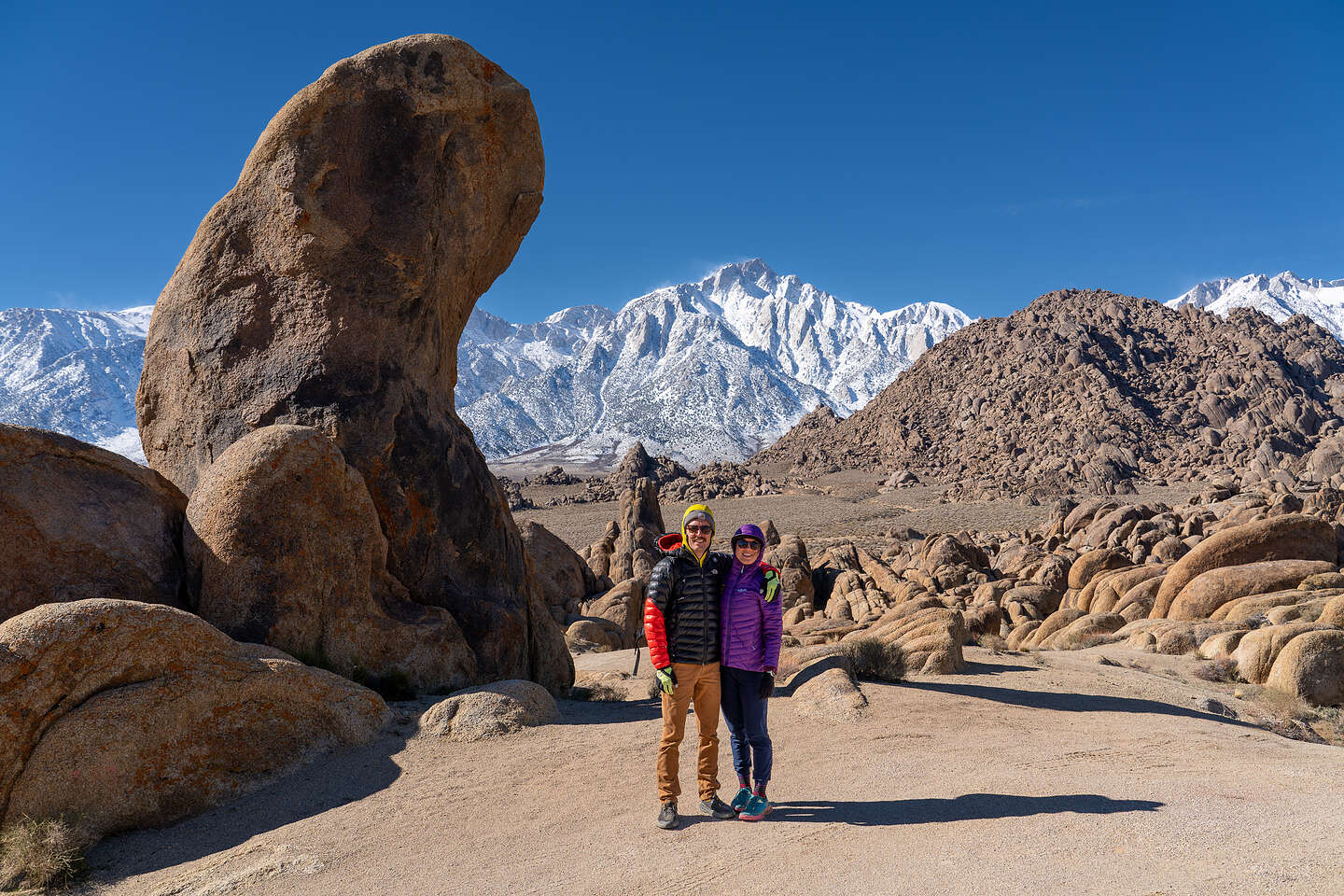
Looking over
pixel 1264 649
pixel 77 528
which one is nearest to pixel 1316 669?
pixel 1264 649

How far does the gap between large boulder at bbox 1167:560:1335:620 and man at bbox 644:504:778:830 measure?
13266mm

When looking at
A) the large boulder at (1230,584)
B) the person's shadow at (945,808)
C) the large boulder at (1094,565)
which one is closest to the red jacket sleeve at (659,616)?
the person's shadow at (945,808)

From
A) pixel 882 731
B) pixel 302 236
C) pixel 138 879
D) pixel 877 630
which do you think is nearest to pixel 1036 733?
pixel 882 731

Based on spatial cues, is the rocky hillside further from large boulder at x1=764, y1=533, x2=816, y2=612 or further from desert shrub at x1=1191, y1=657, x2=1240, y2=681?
desert shrub at x1=1191, y1=657, x2=1240, y2=681

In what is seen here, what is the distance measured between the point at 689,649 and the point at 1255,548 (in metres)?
16.6

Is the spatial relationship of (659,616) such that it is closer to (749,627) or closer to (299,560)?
(749,627)

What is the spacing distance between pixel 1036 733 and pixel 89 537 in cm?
866

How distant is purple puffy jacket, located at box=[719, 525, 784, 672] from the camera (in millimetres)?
5367

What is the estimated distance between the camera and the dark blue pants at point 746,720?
209 inches

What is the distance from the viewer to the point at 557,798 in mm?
5723

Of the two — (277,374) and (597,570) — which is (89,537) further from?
(597,570)

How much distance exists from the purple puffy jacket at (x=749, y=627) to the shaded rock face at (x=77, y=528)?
525 centimetres

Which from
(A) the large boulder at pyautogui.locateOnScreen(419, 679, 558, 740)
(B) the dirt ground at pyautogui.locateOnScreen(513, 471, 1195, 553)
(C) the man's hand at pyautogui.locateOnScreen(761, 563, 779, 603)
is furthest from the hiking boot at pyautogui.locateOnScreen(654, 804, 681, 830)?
(B) the dirt ground at pyautogui.locateOnScreen(513, 471, 1195, 553)

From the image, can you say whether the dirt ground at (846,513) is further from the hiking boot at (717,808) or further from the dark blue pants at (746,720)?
the hiking boot at (717,808)
